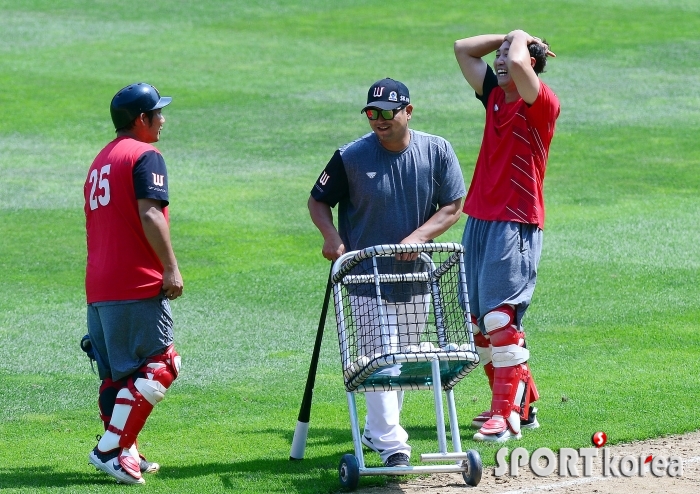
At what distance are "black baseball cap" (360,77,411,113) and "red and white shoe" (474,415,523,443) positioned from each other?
6.27 ft

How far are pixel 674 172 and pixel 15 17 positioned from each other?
16635 mm

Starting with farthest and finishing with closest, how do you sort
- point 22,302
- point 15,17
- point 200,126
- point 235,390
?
point 15,17 → point 200,126 → point 22,302 → point 235,390

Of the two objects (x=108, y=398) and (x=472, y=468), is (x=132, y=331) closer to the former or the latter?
(x=108, y=398)

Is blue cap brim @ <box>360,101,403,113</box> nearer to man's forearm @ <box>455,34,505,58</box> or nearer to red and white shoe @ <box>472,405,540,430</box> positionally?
man's forearm @ <box>455,34,505,58</box>

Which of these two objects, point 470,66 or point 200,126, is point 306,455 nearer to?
point 470,66

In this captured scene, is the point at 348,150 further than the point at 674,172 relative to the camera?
No

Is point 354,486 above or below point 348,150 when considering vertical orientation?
below

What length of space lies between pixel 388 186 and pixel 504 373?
131cm

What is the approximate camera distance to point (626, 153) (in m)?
17.8

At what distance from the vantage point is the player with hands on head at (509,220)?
698 centimetres

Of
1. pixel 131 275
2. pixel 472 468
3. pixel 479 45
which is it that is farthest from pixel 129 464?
pixel 479 45

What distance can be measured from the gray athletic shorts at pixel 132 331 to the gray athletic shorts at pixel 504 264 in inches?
74.0

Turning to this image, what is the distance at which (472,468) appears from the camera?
5.94 metres

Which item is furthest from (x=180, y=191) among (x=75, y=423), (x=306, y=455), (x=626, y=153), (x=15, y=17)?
(x=15, y=17)
